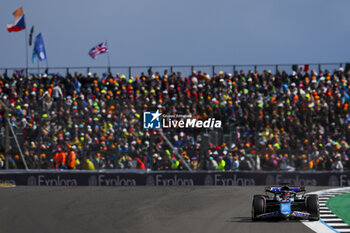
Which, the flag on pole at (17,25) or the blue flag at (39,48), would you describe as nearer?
the flag on pole at (17,25)

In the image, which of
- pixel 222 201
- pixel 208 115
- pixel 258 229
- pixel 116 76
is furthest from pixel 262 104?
pixel 258 229

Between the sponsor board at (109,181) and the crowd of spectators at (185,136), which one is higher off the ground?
the crowd of spectators at (185,136)

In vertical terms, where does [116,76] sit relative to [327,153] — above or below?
above

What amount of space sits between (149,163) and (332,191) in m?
6.69

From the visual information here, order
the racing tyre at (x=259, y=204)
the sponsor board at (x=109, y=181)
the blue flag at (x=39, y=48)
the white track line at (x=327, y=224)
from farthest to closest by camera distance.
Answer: the blue flag at (x=39, y=48) → the sponsor board at (x=109, y=181) → the racing tyre at (x=259, y=204) → the white track line at (x=327, y=224)

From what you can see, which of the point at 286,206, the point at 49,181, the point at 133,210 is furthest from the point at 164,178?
the point at 286,206

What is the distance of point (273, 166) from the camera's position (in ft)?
83.1

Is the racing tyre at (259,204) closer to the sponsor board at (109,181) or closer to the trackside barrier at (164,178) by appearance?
the trackside barrier at (164,178)

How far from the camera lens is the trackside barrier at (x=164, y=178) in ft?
85.1

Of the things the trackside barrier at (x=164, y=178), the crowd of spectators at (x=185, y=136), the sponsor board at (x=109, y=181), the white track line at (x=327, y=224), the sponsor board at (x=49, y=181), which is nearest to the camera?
the white track line at (x=327, y=224)

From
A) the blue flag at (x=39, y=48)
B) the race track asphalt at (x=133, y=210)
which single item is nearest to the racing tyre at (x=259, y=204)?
the race track asphalt at (x=133, y=210)

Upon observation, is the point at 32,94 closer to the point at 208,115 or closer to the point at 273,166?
the point at 208,115

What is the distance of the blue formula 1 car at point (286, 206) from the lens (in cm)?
1287

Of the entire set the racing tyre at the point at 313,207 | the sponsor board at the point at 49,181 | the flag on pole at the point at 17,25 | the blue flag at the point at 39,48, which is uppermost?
the flag on pole at the point at 17,25
